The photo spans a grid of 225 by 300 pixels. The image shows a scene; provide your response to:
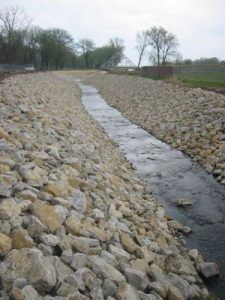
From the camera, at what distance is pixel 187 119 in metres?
16.8

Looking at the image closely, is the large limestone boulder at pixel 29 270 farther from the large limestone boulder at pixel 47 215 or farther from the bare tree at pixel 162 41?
the bare tree at pixel 162 41

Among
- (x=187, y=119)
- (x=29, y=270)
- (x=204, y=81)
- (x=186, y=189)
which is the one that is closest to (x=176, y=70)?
(x=204, y=81)

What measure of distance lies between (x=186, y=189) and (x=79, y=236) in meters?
5.13

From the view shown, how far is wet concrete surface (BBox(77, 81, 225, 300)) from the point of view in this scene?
6.89 metres

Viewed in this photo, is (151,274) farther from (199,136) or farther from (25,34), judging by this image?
(25,34)

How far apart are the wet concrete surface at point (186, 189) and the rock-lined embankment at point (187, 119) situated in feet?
1.56

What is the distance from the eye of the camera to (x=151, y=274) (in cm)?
519

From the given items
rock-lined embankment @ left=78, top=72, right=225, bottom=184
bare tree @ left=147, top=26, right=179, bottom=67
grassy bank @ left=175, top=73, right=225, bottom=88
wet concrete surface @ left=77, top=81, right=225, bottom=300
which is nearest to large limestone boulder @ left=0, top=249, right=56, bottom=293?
wet concrete surface @ left=77, top=81, right=225, bottom=300

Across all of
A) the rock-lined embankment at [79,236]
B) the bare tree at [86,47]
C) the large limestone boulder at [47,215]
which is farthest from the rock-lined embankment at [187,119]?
the bare tree at [86,47]

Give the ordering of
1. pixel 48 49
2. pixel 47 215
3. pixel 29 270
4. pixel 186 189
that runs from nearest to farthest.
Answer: pixel 29 270 → pixel 47 215 → pixel 186 189 → pixel 48 49

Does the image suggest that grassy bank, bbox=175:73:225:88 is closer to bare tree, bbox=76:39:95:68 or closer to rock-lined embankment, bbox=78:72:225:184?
rock-lined embankment, bbox=78:72:225:184

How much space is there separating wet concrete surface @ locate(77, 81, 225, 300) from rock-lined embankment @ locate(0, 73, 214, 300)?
0.42 m

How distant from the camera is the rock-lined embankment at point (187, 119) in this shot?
12484 mm

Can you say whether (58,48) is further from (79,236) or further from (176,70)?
(79,236)
